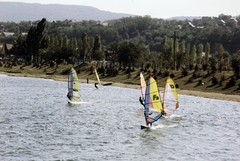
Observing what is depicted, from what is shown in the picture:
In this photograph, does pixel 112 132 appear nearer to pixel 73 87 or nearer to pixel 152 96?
pixel 152 96

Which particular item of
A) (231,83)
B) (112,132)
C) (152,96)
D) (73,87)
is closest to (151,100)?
(152,96)

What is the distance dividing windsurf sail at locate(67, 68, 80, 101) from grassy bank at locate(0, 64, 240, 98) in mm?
26557

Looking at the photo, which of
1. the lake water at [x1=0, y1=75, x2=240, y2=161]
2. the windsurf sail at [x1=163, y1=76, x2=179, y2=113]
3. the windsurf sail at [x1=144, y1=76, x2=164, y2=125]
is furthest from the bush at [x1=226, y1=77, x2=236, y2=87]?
the windsurf sail at [x1=144, y1=76, x2=164, y2=125]

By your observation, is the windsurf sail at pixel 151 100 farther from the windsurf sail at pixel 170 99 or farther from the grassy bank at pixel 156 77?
the grassy bank at pixel 156 77

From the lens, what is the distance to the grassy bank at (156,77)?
287 feet

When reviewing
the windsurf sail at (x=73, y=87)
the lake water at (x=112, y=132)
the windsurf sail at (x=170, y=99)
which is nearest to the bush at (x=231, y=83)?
the lake water at (x=112, y=132)

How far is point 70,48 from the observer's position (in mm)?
157875

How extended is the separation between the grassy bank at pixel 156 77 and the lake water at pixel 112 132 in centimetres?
1433

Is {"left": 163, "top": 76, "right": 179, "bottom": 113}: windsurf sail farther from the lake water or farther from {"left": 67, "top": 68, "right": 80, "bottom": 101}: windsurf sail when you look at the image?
{"left": 67, "top": 68, "right": 80, "bottom": 101}: windsurf sail

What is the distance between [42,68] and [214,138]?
105482mm

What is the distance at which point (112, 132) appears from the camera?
4478 cm

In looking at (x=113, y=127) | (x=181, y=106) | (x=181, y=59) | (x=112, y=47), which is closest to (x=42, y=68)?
(x=112, y=47)

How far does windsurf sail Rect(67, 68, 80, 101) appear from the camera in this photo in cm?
6875

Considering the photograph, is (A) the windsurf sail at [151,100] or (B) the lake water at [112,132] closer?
(B) the lake water at [112,132]
